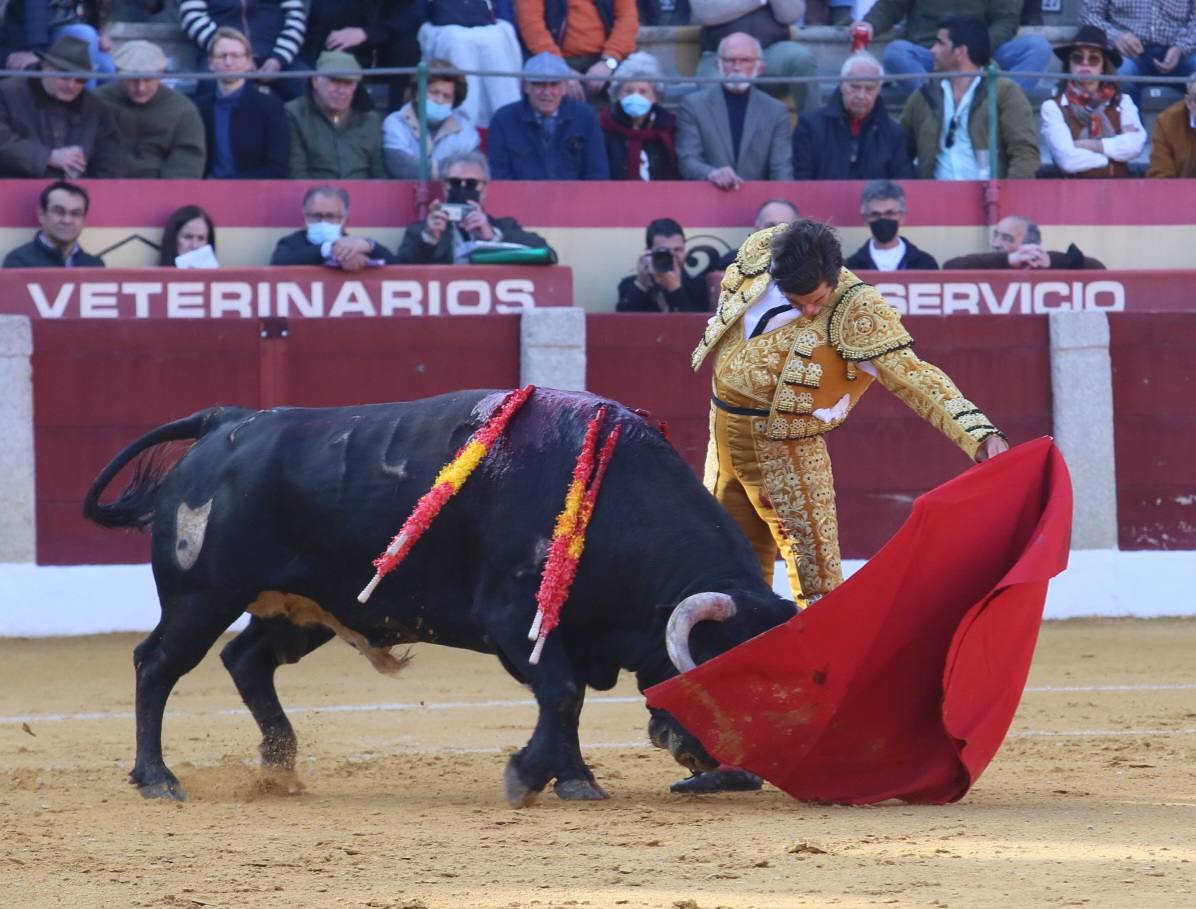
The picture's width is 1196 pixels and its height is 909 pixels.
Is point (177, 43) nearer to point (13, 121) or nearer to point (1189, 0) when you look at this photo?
point (13, 121)

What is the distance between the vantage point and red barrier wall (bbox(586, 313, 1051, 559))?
323 inches

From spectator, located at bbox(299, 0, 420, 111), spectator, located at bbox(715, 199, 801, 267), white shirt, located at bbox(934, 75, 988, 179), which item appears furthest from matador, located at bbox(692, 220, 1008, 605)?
spectator, located at bbox(299, 0, 420, 111)

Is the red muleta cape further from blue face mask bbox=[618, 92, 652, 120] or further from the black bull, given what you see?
blue face mask bbox=[618, 92, 652, 120]

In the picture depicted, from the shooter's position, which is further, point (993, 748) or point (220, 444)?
point (220, 444)

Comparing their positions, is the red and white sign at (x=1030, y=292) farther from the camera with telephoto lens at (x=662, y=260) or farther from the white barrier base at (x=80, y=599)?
the white barrier base at (x=80, y=599)

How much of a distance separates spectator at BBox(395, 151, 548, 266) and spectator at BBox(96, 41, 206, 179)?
1.00 metres

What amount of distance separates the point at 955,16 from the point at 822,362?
540 centimetres

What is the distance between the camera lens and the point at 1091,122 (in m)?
9.16

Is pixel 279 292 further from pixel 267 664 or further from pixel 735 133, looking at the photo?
pixel 267 664

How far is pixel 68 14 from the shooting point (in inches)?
355

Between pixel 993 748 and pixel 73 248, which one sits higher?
pixel 73 248

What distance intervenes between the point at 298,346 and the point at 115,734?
2499mm

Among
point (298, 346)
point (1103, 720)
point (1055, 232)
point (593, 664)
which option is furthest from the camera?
point (1055, 232)

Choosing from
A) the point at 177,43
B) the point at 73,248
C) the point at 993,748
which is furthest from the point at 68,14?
the point at 993,748
